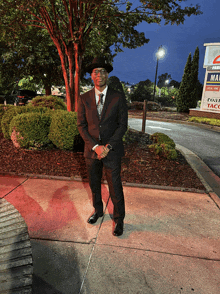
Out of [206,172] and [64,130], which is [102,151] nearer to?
[64,130]

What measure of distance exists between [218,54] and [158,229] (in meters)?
Answer: 17.0

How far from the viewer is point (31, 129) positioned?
236 inches

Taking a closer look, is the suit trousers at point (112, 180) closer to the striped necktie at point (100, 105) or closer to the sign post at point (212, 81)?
the striped necktie at point (100, 105)

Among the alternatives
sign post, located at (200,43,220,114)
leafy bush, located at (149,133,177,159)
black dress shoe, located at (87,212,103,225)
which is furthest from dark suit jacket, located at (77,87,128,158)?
sign post, located at (200,43,220,114)

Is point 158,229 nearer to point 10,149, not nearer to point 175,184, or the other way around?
→ point 175,184

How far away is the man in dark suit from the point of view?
2.74 meters

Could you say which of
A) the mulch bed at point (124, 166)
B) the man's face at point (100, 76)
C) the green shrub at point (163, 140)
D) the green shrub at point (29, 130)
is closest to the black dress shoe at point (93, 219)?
the mulch bed at point (124, 166)

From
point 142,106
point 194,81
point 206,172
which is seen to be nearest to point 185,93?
point 194,81

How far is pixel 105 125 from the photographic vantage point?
2773 mm

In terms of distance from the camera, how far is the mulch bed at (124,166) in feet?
15.4

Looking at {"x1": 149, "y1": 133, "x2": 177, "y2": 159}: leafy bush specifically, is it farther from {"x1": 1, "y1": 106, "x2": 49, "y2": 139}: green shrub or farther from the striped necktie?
{"x1": 1, "y1": 106, "x2": 49, "y2": 139}: green shrub

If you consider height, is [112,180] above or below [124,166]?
above

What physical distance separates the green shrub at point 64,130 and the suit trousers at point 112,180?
9.82ft

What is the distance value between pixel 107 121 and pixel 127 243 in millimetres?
1514
